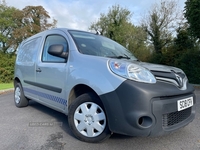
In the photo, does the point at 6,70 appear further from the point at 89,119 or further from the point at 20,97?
the point at 89,119

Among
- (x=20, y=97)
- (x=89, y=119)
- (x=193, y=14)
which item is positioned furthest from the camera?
(x=193, y=14)

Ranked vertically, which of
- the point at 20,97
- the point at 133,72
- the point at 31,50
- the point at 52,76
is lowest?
the point at 20,97

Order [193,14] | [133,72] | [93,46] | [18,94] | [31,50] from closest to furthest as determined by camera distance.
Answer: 1. [133,72]
2. [93,46]
3. [31,50]
4. [18,94]
5. [193,14]

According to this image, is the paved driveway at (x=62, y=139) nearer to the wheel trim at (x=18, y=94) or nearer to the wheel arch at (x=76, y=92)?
the wheel arch at (x=76, y=92)

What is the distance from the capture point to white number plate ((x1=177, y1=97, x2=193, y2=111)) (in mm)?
2143

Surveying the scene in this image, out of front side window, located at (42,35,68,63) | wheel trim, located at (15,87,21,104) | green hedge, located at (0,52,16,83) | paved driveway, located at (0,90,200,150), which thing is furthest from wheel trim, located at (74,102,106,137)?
green hedge, located at (0,52,16,83)

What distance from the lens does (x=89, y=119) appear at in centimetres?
233

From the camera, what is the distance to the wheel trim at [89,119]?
2246 mm

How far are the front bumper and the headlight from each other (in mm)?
71

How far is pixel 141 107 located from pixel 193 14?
35.6 feet

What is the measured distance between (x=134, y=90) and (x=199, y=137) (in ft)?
4.91

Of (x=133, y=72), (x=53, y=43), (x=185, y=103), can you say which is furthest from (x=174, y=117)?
(x=53, y=43)

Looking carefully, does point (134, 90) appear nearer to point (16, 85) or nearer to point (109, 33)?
point (16, 85)

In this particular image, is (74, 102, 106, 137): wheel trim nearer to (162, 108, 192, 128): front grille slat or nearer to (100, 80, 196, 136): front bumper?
(100, 80, 196, 136): front bumper
